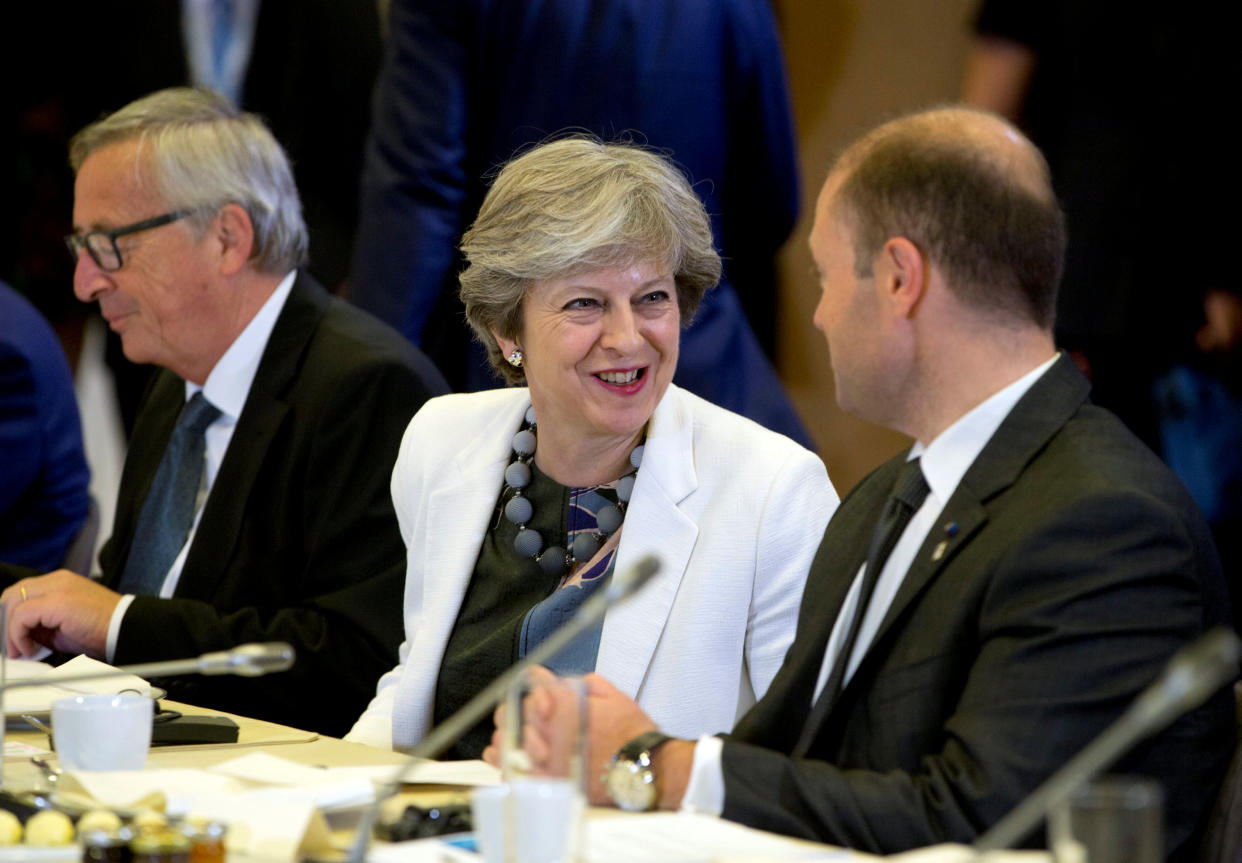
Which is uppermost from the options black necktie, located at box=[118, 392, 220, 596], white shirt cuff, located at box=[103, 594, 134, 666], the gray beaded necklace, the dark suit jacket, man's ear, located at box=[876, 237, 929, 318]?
the dark suit jacket

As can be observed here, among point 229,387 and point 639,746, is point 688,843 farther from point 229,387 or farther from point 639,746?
point 229,387

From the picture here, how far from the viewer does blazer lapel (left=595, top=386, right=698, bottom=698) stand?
2287 mm

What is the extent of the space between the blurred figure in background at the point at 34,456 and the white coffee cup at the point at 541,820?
8.95ft

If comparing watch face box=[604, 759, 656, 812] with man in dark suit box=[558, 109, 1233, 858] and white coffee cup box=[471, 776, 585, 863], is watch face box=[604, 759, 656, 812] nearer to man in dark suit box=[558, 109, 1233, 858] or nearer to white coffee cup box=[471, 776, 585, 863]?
man in dark suit box=[558, 109, 1233, 858]

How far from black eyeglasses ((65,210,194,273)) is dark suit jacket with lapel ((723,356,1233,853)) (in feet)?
6.67

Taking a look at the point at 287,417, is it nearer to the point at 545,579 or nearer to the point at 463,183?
the point at 545,579

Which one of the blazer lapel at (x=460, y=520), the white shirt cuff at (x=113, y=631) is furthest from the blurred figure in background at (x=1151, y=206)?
the white shirt cuff at (x=113, y=631)

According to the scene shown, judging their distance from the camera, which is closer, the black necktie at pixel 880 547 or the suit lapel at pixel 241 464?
the black necktie at pixel 880 547

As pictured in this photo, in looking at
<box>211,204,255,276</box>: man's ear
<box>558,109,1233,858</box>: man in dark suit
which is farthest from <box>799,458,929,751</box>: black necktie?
<box>211,204,255,276</box>: man's ear

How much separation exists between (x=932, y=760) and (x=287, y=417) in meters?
1.74

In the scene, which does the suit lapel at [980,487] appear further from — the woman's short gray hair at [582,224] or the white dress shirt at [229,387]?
the white dress shirt at [229,387]

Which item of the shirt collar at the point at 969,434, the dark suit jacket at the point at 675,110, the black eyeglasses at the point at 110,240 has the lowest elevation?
the shirt collar at the point at 969,434

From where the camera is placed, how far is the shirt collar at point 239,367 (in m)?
3.13

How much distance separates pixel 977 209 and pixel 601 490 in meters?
0.96
